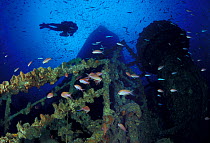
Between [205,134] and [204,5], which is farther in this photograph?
[204,5]

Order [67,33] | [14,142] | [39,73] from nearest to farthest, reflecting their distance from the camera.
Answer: [14,142]
[39,73]
[67,33]

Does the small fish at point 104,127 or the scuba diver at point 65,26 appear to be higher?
the scuba diver at point 65,26

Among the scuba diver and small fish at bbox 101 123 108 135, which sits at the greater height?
the scuba diver

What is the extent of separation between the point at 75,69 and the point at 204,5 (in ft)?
247

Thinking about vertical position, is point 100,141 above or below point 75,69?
below

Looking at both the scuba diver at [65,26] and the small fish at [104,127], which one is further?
the scuba diver at [65,26]

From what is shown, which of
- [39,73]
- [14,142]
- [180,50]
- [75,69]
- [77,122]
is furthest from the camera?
[180,50]

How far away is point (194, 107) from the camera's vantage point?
13.8ft

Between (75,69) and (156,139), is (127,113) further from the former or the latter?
(75,69)

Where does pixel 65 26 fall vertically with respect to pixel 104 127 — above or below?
above

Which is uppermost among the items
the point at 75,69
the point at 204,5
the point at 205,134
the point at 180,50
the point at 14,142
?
the point at 204,5

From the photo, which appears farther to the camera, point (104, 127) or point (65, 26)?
point (65, 26)

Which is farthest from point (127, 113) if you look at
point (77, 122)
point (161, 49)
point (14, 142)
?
point (161, 49)

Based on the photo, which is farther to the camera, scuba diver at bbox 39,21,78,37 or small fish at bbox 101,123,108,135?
scuba diver at bbox 39,21,78,37
